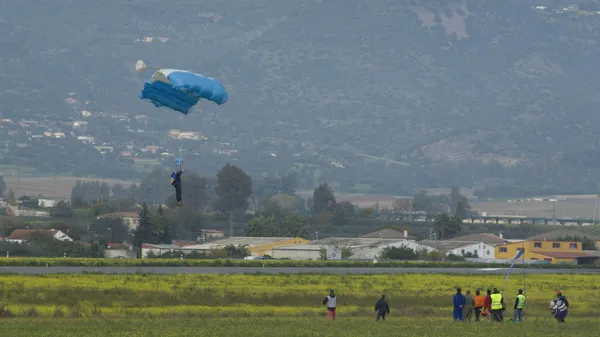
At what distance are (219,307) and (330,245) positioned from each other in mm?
77835

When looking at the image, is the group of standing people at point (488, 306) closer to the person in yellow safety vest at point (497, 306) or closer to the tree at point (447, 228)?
the person in yellow safety vest at point (497, 306)

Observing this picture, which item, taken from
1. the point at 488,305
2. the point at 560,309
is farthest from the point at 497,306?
the point at 560,309

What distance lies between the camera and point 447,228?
16088 cm

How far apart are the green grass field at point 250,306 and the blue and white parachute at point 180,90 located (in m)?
7.28

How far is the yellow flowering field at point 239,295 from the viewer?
48562mm

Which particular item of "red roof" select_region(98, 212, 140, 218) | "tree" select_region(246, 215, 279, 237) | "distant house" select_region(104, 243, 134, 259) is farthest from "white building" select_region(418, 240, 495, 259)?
"red roof" select_region(98, 212, 140, 218)

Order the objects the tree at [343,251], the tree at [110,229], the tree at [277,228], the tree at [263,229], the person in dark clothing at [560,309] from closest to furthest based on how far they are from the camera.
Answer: the person in dark clothing at [560,309]
the tree at [343,251]
the tree at [110,229]
the tree at [263,229]
the tree at [277,228]

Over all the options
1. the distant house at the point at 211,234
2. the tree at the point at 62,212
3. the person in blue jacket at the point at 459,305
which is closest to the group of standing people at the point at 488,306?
the person in blue jacket at the point at 459,305

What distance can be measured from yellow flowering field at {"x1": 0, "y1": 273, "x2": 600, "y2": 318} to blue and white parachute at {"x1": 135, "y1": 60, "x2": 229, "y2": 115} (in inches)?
287

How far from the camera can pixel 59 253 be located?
11394 centimetres

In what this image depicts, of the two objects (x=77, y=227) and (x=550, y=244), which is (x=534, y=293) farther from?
(x=77, y=227)

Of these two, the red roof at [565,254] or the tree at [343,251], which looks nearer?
the tree at [343,251]

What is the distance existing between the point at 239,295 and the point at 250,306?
3.67 meters

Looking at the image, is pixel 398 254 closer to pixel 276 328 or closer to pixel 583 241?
pixel 583 241
